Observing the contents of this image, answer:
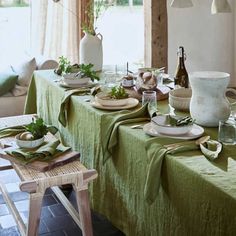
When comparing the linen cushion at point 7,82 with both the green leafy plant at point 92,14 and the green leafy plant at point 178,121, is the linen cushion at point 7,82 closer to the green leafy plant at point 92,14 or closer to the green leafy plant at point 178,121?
the green leafy plant at point 92,14

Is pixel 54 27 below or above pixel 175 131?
above

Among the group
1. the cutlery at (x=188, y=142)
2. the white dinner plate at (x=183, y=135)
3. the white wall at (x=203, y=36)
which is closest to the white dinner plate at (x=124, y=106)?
the white dinner plate at (x=183, y=135)

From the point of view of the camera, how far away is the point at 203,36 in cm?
689

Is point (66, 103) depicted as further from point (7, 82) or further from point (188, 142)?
point (7, 82)

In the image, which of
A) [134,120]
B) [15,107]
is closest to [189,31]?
[15,107]

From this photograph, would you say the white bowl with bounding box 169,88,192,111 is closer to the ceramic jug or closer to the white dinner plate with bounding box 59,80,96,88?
the ceramic jug

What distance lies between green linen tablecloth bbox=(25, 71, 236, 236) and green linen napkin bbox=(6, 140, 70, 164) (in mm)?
218

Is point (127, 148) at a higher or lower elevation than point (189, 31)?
lower

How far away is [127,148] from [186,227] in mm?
547

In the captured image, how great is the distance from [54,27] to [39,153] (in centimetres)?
389

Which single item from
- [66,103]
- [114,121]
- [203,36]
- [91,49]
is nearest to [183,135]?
[114,121]

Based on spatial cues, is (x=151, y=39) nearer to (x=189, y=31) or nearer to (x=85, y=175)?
→ (x=189, y=31)

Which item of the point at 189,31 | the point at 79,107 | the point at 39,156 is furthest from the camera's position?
the point at 189,31

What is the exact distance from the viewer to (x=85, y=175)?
2.30 meters
